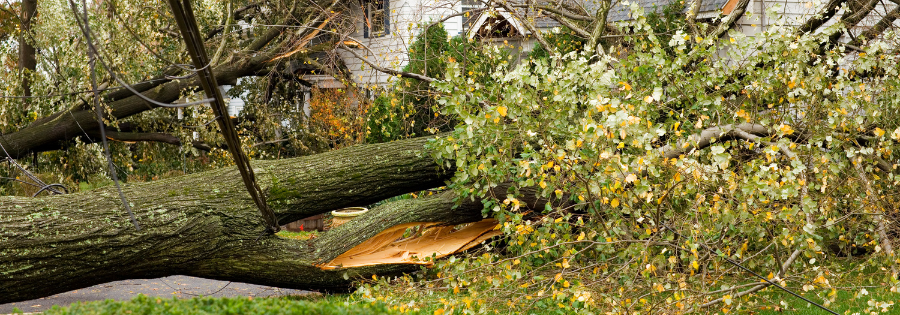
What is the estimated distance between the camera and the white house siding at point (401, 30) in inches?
317

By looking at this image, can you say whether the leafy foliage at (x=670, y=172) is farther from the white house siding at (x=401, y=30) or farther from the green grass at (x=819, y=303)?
the white house siding at (x=401, y=30)

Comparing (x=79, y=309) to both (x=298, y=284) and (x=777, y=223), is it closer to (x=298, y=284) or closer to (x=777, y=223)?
(x=298, y=284)

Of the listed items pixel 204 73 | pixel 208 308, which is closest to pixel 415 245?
pixel 204 73

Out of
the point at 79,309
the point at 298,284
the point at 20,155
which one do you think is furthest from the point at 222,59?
the point at 79,309

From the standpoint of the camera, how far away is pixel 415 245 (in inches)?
261

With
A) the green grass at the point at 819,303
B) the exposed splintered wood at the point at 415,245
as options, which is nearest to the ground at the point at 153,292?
the exposed splintered wood at the point at 415,245

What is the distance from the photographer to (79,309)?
2963mm

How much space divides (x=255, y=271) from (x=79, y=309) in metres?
2.65

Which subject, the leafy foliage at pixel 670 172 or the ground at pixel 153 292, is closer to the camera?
the leafy foliage at pixel 670 172

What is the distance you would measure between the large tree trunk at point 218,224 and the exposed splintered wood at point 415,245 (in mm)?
90

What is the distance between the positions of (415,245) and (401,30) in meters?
7.64

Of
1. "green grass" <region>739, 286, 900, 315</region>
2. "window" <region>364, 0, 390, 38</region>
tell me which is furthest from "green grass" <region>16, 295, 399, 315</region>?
"window" <region>364, 0, 390, 38</region>

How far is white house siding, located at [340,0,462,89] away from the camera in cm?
805

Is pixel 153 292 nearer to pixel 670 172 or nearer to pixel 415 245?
pixel 415 245
